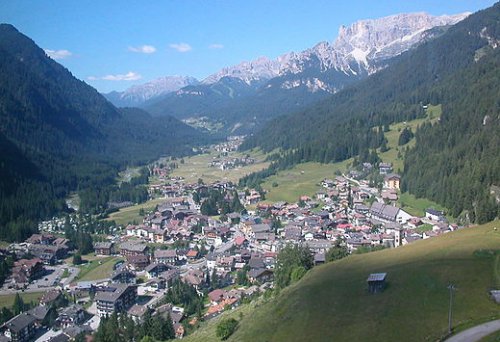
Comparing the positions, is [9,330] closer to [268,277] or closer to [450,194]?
[268,277]

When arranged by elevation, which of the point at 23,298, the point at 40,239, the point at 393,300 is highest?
the point at 393,300

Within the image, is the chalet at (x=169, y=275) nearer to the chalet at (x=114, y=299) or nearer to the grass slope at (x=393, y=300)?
the chalet at (x=114, y=299)

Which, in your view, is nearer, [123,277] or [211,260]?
[123,277]

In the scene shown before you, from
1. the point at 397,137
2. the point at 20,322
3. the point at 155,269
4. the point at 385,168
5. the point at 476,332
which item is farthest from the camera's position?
the point at 397,137

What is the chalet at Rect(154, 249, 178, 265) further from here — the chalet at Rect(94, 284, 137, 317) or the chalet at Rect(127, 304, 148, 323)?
the chalet at Rect(127, 304, 148, 323)

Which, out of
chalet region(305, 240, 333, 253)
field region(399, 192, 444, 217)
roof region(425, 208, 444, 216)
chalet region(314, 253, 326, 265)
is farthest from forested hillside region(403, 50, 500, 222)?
chalet region(314, 253, 326, 265)

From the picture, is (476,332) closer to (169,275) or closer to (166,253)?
(169,275)

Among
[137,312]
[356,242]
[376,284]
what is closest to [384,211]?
[356,242]

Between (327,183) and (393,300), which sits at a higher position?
(393,300)

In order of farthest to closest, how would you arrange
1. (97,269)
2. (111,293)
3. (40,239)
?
(40,239) → (97,269) → (111,293)
